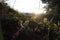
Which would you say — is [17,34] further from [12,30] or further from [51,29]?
[51,29]

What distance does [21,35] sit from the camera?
3432 millimetres

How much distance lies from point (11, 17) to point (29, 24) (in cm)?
37

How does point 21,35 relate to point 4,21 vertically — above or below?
below

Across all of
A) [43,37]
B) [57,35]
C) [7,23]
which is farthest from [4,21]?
[57,35]

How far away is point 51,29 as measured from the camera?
3.73m

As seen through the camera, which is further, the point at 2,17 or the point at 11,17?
the point at 11,17

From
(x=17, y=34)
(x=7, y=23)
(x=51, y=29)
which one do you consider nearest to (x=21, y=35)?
(x=17, y=34)

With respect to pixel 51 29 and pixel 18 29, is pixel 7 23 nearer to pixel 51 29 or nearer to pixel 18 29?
pixel 18 29

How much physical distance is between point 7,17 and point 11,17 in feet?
0.45

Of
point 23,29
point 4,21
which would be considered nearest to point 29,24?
point 23,29

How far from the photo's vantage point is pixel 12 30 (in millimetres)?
3424

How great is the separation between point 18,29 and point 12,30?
0.38 feet

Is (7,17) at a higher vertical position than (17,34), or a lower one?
higher

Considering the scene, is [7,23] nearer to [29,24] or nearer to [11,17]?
[11,17]
